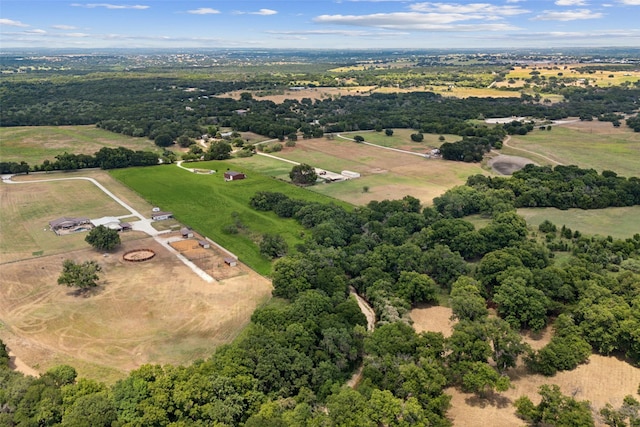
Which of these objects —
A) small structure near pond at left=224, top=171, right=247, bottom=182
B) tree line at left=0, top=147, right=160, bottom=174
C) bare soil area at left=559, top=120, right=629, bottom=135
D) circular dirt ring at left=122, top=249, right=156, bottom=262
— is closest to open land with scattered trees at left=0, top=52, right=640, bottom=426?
tree line at left=0, top=147, right=160, bottom=174

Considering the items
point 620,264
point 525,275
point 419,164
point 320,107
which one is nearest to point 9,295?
point 525,275

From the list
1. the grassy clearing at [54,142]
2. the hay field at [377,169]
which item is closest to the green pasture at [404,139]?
the hay field at [377,169]

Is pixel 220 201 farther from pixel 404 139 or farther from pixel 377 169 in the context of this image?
pixel 404 139

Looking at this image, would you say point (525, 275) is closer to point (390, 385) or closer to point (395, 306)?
point (395, 306)

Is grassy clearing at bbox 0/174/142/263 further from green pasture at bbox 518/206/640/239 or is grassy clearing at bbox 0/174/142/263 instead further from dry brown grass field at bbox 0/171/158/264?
green pasture at bbox 518/206/640/239

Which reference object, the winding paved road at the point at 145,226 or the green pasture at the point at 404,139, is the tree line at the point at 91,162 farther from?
the green pasture at the point at 404,139

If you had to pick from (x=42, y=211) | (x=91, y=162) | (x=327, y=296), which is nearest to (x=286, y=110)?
(x=91, y=162)
